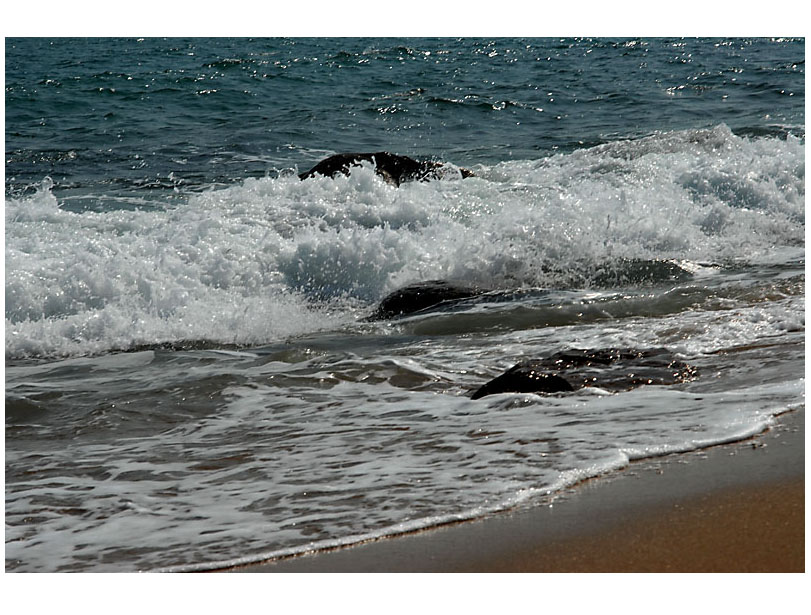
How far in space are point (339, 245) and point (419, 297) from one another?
1194 millimetres

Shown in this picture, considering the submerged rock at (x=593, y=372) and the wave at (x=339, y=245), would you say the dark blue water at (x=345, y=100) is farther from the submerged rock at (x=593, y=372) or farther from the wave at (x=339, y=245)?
the submerged rock at (x=593, y=372)

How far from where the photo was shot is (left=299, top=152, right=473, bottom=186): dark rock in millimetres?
9492

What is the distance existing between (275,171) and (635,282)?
5960mm

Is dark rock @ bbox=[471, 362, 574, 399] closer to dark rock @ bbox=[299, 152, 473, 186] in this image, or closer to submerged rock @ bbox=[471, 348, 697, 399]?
submerged rock @ bbox=[471, 348, 697, 399]

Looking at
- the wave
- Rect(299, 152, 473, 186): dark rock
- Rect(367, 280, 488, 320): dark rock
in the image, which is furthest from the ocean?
Rect(299, 152, 473, 186): dark rock

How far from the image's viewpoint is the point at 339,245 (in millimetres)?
7145

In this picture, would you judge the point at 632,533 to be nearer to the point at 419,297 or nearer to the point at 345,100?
the point at 419,297

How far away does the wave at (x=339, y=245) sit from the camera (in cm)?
614

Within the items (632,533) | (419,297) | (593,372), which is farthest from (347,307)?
(632,533)

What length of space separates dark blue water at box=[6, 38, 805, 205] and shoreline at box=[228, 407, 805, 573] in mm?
8432

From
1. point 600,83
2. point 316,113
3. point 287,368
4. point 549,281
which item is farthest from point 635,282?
point 600,83

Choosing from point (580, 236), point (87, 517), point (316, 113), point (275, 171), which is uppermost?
point (316, 113)

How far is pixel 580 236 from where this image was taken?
739 cm

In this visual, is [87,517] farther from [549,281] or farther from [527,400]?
[549,281]
